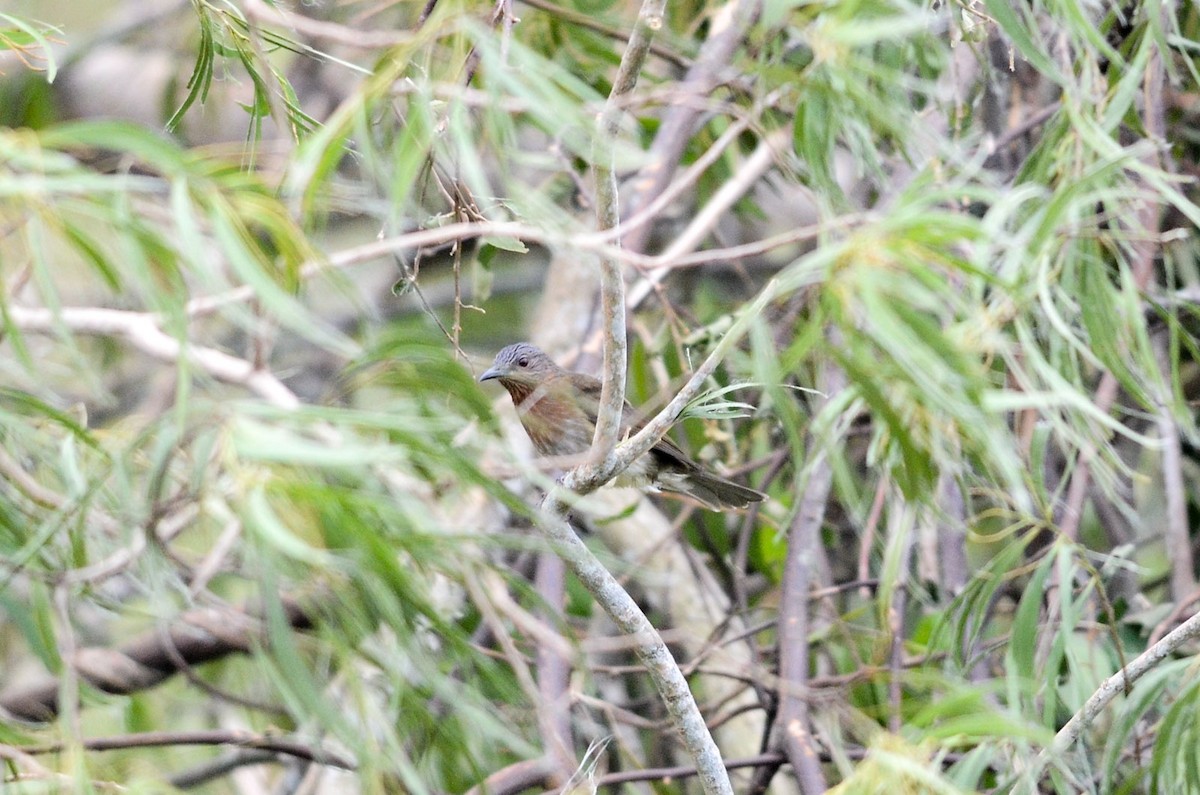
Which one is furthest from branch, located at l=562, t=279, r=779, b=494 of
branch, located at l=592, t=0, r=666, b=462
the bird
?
the bird

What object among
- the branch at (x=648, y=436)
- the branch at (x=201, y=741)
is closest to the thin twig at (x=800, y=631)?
the branch at (x=648, y=436)

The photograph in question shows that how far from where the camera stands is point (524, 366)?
16.3 feet

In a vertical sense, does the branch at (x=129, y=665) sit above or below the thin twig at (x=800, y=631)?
below

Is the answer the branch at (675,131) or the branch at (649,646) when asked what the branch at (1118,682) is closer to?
the branch at (649,646)

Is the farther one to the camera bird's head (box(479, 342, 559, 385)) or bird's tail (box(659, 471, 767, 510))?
bird's head (box(479, 342, 559, 385))

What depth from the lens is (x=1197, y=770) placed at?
101 inches

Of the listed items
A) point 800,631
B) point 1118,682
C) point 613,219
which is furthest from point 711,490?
point 613,219

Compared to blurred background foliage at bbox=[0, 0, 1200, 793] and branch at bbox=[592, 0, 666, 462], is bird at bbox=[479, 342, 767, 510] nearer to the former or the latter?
blurred background foliage at bbox=[0, 0, 1200, 793]

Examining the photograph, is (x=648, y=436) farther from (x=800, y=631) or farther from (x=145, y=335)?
(x=145, y=335)

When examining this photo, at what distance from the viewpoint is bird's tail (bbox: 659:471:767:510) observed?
4.55m

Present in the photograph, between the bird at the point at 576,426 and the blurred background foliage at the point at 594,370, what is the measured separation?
0.19 m

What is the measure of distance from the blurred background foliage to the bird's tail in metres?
0.20

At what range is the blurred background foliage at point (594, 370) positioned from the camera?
1.79 meters

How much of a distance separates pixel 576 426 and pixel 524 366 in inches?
12.8
